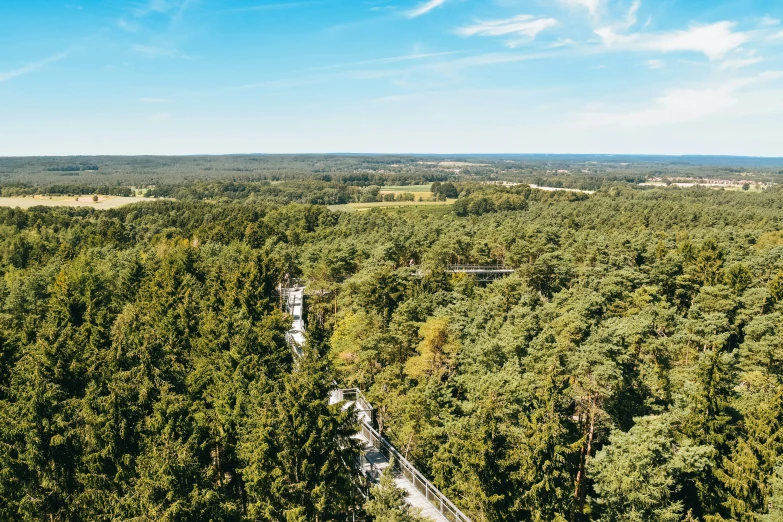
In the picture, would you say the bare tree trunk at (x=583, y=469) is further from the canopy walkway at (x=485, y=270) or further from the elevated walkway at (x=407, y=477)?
the canopy walkway at (x=485, y=270)

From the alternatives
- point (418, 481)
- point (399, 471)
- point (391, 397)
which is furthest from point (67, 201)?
point (418, 481)

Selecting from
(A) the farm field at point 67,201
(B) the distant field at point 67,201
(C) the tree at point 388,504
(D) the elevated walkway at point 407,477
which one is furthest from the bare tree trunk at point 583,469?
(B) the distant field at point 67,201

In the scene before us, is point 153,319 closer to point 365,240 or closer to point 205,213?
point 365,240

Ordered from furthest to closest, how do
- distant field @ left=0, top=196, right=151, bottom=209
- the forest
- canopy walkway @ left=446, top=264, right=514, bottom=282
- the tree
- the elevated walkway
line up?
distant field @ left=0, top=196, right=151, bottom=209 → canopy walkway @ left=446, top=264, right=514, bottom=282 → the elevated walkway → the forest → the tree

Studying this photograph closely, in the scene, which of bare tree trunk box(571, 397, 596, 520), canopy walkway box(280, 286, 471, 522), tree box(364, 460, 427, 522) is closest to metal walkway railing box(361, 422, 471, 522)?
canopy walkway box(280, 286, 471, 522)

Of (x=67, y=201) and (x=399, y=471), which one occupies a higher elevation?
(x=67, y=201)

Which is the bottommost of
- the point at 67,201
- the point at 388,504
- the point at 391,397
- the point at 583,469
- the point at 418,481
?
the point at 583,469

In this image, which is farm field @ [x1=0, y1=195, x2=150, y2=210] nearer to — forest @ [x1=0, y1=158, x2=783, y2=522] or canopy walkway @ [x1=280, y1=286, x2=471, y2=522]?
forest @ [x1=0, y1=158, x2=783, y2=522]

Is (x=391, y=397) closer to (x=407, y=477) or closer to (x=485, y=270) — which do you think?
(x=407, y=477)
